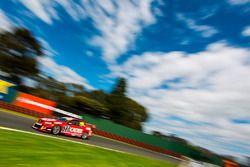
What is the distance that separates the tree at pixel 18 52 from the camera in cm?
3778

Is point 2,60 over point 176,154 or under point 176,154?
over

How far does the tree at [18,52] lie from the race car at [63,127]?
26.2 metres

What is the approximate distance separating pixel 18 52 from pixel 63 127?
2917cm

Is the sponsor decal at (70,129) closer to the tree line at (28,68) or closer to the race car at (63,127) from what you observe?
the race car at (63,127)

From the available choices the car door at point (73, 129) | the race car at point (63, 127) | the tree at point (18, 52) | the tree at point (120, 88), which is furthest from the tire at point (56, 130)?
the tree at point (120, 88)

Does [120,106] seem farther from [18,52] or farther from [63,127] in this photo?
[63,127]

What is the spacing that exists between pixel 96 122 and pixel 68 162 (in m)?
20.6

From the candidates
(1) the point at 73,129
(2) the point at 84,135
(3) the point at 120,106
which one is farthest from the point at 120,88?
(1) the point at 73,129

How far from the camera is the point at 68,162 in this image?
7238 millimetres

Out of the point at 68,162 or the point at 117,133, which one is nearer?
the point at 68,162

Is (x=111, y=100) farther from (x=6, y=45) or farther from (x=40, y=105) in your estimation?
(x=40, y=105)

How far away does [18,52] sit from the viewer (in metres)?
39.0

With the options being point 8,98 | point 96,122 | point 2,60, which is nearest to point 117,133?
point 96,122

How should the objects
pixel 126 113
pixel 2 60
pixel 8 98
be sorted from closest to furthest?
pixel 8 98
pixel 2 60
pixel 126 113
